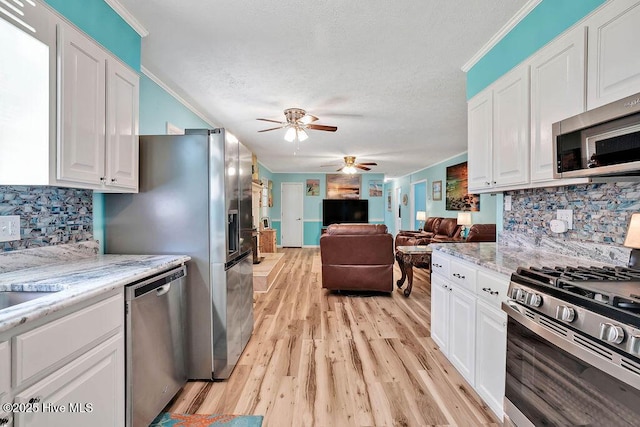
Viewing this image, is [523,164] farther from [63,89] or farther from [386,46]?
[63,89]

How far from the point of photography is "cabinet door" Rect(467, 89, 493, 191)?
7.12 feet

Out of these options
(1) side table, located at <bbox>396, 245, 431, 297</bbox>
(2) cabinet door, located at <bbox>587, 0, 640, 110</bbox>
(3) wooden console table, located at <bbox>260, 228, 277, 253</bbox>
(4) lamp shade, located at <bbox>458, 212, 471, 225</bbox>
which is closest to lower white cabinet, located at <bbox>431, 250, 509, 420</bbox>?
(2) cabinet door, located at <bbox>587, 0, 640, 110</bbox>

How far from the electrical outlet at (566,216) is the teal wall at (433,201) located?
→ 316 centimetres

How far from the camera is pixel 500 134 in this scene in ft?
6.72

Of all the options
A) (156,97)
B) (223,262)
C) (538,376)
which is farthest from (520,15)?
(156,97)

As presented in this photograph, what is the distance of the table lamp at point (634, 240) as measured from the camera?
52.8 inches

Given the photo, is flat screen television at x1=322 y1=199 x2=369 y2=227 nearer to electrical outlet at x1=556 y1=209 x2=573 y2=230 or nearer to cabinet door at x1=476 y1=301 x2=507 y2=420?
electrical outlet at x1=556 y1=209 x2=573 y2=230

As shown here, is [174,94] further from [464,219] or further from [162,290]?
[464,219]

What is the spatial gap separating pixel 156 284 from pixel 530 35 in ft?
9.01

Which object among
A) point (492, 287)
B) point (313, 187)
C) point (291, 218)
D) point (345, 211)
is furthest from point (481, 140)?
point (291, 218)

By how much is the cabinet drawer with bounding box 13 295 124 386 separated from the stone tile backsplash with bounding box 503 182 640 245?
2520 millimetres

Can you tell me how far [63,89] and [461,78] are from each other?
3.06m

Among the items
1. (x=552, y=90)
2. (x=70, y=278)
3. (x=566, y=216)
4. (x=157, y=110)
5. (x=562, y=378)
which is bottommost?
(x=562, y=378)

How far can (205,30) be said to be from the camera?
2039mm
